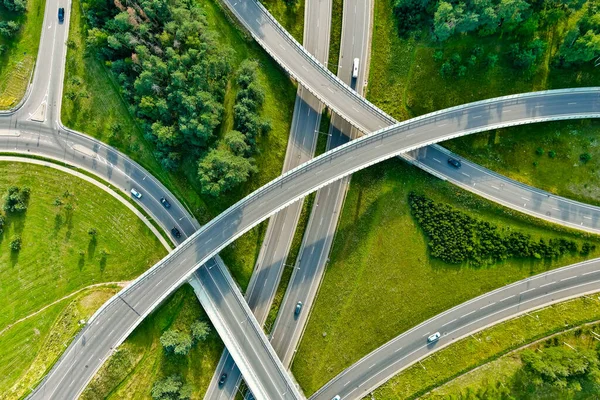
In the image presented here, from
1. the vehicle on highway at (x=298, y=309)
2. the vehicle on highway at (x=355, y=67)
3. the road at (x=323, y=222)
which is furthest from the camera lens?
the road at (x=323, y=222)

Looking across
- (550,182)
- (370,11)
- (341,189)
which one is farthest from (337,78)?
(550,182)

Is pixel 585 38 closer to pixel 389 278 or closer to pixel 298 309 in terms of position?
pixel 389 278

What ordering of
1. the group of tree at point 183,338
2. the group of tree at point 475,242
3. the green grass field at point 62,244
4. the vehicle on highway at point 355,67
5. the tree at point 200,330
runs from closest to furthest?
the group of tree at point 183,338 < the tree at point 200,330 < the group of tree at point 475,242 < the green grass field at point 62,244 < the vehicle on highway at point 355,67

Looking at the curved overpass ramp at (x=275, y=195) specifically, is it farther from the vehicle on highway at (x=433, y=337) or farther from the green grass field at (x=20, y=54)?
the green grass field at (x=20, y=54)

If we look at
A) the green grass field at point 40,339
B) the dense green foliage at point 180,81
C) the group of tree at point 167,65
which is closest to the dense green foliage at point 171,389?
the green grass field at point 40,339

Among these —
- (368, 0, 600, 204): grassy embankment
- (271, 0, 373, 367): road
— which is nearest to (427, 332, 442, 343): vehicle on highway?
(271, 0, 373, 367): road

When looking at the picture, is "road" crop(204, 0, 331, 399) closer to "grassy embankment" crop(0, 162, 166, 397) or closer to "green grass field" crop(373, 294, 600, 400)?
"grassy embankment" crop(0, 162, 166, 397)

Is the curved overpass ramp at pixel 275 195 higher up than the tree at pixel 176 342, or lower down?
higher up

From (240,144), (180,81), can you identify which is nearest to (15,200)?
(180,81)
